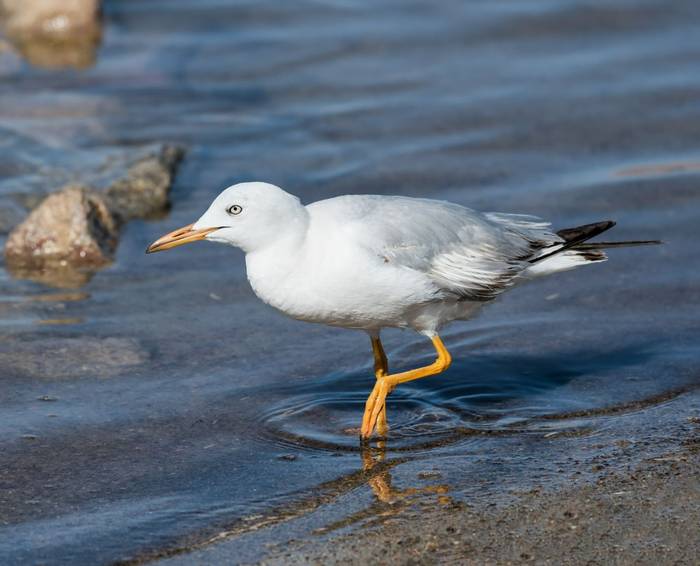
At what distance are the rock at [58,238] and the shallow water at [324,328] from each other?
0.73 ft

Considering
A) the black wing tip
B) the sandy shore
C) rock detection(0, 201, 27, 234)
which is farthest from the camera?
rock detection(0, 201, 27, 234)

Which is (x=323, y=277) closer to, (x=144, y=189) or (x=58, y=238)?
(x=58, y=238)

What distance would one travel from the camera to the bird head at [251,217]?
5.46 m

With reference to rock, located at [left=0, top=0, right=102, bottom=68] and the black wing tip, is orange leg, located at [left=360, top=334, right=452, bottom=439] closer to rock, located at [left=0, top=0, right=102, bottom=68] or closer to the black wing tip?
the black wing tip

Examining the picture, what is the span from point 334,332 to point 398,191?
2.46m

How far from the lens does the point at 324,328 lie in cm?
715

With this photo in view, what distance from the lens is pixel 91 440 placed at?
5734 millimetres

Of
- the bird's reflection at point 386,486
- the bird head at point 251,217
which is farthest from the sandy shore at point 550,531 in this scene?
the bird head at point 251,217

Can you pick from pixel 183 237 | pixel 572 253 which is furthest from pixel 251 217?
pixel 572 253

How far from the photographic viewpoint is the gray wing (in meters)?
5.69

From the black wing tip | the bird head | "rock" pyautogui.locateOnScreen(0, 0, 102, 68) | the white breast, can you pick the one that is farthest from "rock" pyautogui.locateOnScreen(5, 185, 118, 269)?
"rock" pyautogui.locateOnScreen(0, 0, 102, 68)

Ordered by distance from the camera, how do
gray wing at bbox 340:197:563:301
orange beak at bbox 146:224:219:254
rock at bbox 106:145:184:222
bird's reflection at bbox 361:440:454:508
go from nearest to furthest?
1. bird's reflection at bbox 361:440:454:508
2. orange beak at bbox 146:224:219:254
3. gray wing at bbox 340:197:563:301
4. rock at bbox 106:145:184:222

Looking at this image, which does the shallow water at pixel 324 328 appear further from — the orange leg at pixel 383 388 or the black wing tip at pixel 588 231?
the black wing tip at pixel 588 231

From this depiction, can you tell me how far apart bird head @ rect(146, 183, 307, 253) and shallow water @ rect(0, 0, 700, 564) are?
989 millimetres
